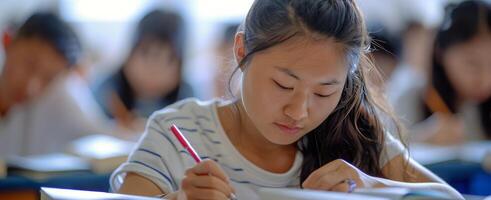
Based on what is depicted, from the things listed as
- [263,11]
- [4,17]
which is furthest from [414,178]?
[4,17]

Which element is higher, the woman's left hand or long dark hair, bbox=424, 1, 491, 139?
long dark hair, bbox=424, 1, 491, 139

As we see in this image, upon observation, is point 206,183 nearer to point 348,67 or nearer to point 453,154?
point 348,67

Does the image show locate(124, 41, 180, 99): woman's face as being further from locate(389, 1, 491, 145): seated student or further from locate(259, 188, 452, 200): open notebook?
locate(259, 188, 452, 200): open notebook

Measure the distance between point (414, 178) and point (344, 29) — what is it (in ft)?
0.98

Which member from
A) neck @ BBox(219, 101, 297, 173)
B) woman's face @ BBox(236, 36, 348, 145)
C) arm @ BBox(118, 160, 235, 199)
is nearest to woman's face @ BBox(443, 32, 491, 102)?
neck @ BBox(219, 101, 297, 173)

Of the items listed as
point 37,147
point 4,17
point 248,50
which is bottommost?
point 37,147

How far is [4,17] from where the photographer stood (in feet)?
13.3

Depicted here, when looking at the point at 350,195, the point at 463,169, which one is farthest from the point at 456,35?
the point at 350,195

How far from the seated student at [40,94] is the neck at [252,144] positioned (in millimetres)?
1443

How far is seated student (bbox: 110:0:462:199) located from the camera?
1303 mm

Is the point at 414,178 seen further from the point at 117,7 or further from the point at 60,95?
the point at 117,7

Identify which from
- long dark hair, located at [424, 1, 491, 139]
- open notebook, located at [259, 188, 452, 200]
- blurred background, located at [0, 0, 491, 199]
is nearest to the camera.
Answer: open notebook, located at [259, 188, 452, 200]

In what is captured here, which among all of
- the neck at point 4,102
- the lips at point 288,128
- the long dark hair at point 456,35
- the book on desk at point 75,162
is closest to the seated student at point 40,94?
the neck at point 4,102

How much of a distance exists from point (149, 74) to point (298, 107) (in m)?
2.11
